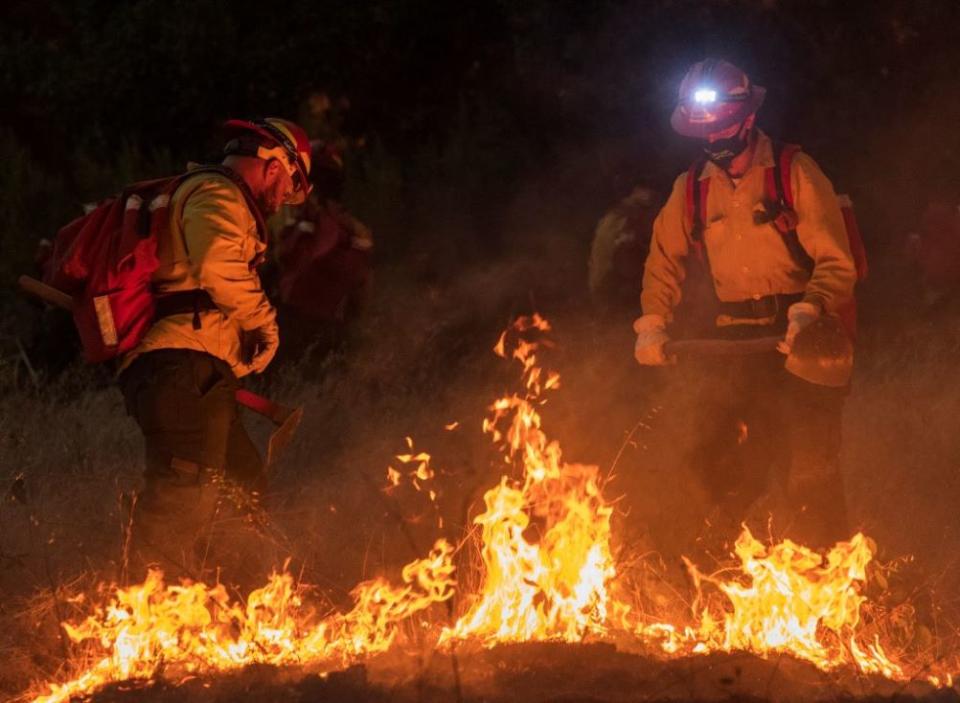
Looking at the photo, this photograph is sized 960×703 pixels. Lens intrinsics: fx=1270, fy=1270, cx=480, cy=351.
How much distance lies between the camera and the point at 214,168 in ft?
15.2

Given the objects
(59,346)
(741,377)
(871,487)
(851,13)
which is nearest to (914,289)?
(851,13)

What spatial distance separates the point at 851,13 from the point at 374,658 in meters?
6.73

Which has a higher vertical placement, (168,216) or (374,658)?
(168,216)

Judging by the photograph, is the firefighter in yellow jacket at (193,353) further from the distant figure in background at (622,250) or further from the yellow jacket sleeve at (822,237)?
the distant figure in background at (622,250)

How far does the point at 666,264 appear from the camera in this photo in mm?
5328

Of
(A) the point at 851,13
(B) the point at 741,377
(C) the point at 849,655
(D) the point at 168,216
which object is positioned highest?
(A) the point at 851,13

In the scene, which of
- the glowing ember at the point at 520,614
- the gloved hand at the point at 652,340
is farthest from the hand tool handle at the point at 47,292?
the gloved hand at the point at 652,340

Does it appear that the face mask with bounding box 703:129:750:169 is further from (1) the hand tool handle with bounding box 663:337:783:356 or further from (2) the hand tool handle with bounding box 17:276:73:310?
(2) the hand tool handle with bounding box 17:276:73:310

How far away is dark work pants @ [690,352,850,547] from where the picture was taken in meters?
4.96

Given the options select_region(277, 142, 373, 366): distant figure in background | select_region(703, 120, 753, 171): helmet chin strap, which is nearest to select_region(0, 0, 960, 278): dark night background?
select_region(277, 142, 373, 366): distant figure in background

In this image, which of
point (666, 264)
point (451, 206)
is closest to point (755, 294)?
point (666, 264)

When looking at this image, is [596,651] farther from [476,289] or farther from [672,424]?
[476,289]

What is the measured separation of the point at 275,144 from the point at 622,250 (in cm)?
450

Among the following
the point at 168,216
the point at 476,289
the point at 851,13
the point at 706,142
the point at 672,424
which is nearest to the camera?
the point at 168,216
